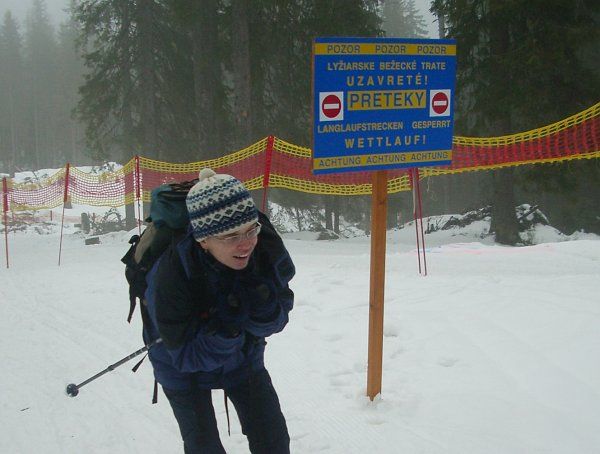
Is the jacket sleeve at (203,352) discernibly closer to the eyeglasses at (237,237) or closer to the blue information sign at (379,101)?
the eyeglasses at (237,237)

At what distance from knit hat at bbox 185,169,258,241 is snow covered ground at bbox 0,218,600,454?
2087 mm

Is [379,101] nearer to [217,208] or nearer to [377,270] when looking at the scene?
[377,270]

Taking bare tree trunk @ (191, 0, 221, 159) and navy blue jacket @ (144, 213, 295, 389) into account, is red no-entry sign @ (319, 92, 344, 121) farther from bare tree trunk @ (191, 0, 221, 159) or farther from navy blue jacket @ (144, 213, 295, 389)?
bare tree trunk @ (191, 0, 221, 159)

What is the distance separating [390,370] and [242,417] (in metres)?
2.21

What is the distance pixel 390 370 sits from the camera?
4449 mm

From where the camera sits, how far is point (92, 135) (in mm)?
21953

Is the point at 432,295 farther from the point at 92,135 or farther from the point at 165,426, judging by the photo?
the point at 92,135

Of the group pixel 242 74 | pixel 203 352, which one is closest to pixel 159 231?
pixel 203 352

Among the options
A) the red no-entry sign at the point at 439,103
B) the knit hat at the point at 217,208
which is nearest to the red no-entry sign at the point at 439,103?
the red no-entry sign at the point at 439,103

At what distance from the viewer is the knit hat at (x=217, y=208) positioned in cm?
212

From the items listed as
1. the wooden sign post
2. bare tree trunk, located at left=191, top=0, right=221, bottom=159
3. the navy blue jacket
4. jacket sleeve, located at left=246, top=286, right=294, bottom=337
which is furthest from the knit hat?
bare tree trunk, located at left=191, top=0, right=221, bottom=159

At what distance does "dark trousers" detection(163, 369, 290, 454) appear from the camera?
2.42 metres

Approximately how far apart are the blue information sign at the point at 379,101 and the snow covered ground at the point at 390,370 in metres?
1.88

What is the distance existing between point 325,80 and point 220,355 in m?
1.87
